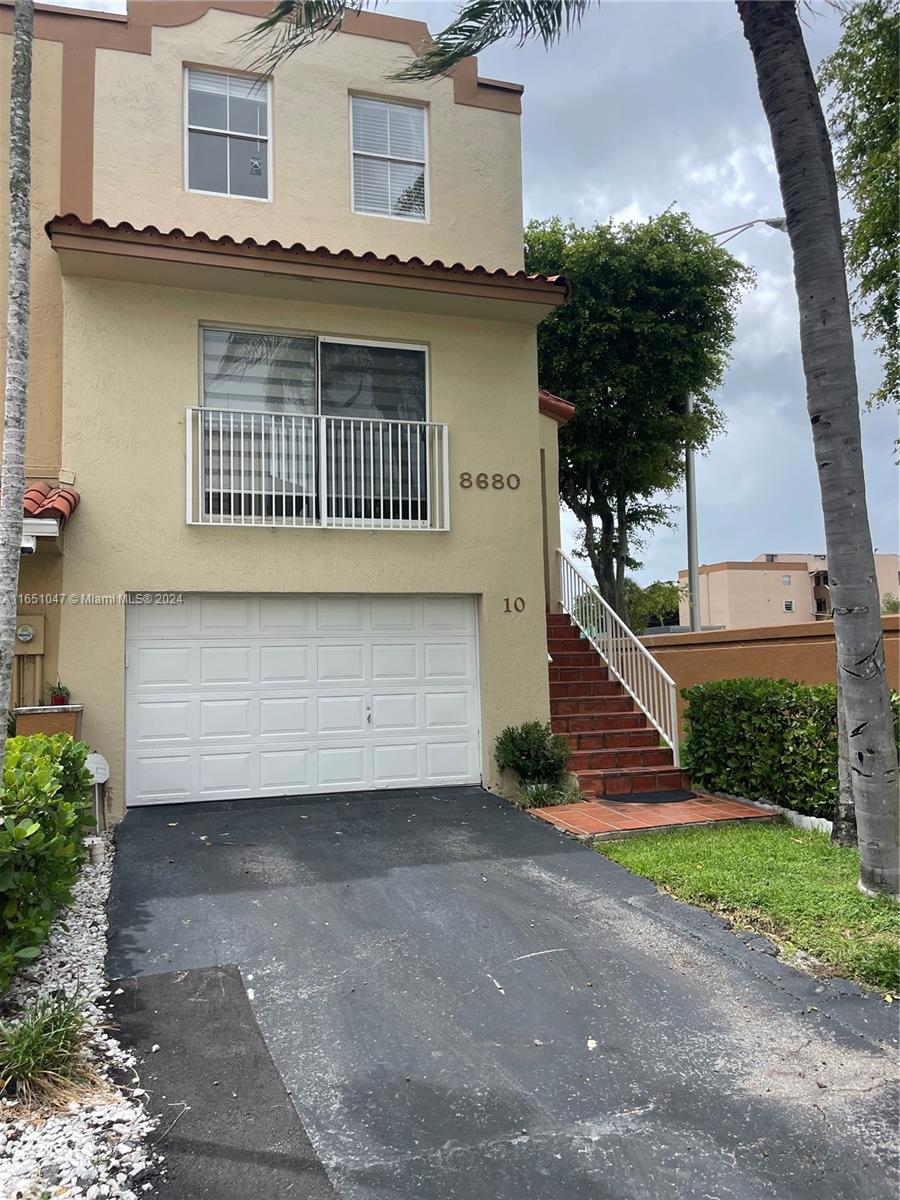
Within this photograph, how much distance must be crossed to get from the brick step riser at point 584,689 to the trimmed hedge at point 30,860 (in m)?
6.70

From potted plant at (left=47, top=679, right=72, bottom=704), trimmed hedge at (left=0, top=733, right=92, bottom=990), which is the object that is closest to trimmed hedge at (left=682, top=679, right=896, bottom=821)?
trimmed hedge at (left=0, top=733, right=92, bottom=990)

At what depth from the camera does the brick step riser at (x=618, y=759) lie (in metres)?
9.30

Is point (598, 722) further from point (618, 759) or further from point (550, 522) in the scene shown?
point (550, 522)

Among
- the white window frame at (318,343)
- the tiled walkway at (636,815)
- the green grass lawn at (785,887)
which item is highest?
the white window frame at (318,343)

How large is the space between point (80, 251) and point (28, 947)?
6.26m

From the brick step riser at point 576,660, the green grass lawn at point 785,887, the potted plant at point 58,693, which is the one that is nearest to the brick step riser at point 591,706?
the brick step riser at point 576,660

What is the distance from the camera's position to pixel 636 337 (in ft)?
59.5

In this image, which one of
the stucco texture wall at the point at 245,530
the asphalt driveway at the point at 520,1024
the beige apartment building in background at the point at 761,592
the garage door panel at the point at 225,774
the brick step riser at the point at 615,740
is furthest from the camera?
the beige apartment building in background at the point at 761,592

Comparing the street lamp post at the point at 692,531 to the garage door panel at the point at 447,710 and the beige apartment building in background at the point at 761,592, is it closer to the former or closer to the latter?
the garage door panel at the point at 447,710

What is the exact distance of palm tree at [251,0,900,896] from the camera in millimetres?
5395

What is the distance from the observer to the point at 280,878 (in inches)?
245

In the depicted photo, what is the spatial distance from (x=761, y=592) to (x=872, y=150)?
51651 millimetres

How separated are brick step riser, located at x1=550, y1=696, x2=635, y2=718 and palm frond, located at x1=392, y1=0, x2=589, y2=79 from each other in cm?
674

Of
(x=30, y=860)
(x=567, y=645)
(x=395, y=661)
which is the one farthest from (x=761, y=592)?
(x=30, y=860)
